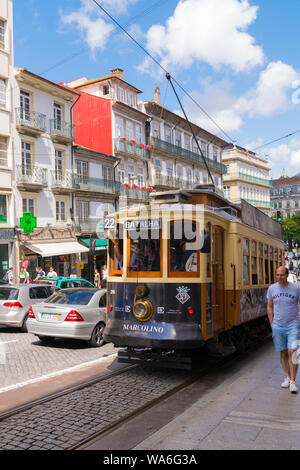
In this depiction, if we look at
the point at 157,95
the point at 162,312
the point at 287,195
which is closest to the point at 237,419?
the point at 162,312

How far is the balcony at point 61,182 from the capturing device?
97.3 feet

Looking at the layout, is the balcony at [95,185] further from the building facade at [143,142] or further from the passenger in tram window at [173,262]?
the passenger in tram window at [173,262]

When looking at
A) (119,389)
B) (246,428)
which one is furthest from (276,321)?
(119,389)

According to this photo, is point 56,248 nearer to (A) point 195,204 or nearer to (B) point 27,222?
(B) point 27,222

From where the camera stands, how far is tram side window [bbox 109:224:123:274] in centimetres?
827

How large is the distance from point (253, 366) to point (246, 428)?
3.81 m

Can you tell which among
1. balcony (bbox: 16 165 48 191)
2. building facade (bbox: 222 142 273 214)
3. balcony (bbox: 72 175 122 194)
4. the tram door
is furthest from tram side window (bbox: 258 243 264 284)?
building facade (bbox: 222 142 273 214)

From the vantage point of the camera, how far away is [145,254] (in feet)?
26.3

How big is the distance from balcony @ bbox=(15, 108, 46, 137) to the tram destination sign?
816 inches

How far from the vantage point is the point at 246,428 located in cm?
535

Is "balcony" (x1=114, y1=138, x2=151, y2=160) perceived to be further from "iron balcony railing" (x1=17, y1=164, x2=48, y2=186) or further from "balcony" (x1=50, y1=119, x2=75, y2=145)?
"iron balcony railing" (x1=17, y1=164, x2=48, y2=186)

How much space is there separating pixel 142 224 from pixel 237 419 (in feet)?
11.7

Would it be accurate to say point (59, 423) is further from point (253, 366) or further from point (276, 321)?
point (253, 366)

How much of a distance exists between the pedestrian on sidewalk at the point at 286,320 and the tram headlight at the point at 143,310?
1871mm
